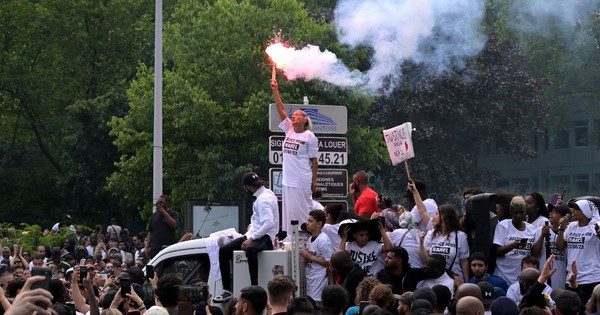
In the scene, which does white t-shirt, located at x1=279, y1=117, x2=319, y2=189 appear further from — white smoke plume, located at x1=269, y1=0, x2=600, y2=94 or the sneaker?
white smoke plume, located at x1=269, y1=0, x2=600, y2=94

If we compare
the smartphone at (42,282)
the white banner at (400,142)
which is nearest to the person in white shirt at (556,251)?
the white banner at (400,142)

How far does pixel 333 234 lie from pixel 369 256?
572 mm

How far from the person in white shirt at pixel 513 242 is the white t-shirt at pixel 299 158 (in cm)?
227

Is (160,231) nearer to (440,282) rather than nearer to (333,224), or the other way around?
(333,224)

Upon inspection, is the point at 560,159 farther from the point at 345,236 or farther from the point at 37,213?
the point at 345,236

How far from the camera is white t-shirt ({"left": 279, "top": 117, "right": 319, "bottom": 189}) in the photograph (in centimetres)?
1360

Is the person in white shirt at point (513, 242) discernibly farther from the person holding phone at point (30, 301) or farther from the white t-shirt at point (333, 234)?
→ the person holding phone at point (30, 301)

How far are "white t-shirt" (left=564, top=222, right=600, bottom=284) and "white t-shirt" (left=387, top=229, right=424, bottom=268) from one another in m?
1.58

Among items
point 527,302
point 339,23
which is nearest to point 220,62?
point 339,23

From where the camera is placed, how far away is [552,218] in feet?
42.0

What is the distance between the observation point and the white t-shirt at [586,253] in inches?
489

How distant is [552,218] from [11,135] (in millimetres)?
40853

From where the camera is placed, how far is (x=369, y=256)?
12.4m

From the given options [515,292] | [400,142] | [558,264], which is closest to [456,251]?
[515,292]
